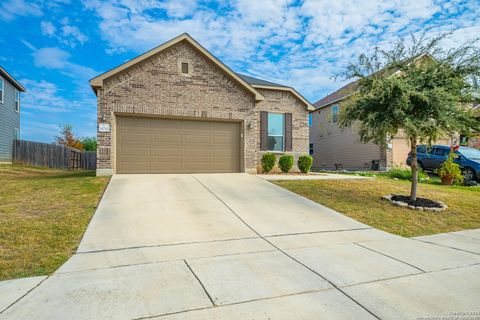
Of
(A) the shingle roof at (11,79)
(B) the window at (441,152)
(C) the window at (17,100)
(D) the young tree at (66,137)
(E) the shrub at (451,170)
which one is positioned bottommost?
(E) the shrub at (451,170)

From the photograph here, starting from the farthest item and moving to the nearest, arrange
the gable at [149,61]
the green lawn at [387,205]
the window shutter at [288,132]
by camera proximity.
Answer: the window shutter at [288,132] < the gable at [149,61] < the green lawn at [387,205]

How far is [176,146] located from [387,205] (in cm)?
790

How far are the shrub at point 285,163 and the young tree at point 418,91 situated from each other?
5.98 meters

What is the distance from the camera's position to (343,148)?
876 inches

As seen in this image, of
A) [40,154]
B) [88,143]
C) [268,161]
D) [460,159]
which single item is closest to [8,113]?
[40,154]

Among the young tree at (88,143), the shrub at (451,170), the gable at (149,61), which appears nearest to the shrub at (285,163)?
the gable at (149,61)

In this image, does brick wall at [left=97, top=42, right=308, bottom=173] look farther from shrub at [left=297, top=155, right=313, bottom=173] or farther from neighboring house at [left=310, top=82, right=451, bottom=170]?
neighboring house at [left=310, top=82, right=451, bottom=170]

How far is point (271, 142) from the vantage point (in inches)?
591

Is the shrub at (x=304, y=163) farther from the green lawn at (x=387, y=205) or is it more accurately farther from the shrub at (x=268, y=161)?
the green lawn at (x=387, y=205)

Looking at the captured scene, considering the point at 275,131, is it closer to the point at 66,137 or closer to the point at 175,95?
the point at 175,95

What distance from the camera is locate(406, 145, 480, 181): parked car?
14062 mm

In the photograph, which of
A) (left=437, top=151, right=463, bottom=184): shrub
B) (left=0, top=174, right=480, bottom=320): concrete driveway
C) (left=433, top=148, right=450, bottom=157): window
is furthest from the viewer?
(left=433, top=148, right=450, bottom=157): window

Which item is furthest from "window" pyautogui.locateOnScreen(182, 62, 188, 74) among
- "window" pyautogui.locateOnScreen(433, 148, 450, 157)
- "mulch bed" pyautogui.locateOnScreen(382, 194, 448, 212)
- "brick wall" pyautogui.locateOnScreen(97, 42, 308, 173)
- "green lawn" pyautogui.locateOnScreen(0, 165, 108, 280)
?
"window" pyautogui.locateOnScreen(433, 148, 450, 157)

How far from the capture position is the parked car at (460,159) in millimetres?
14062
